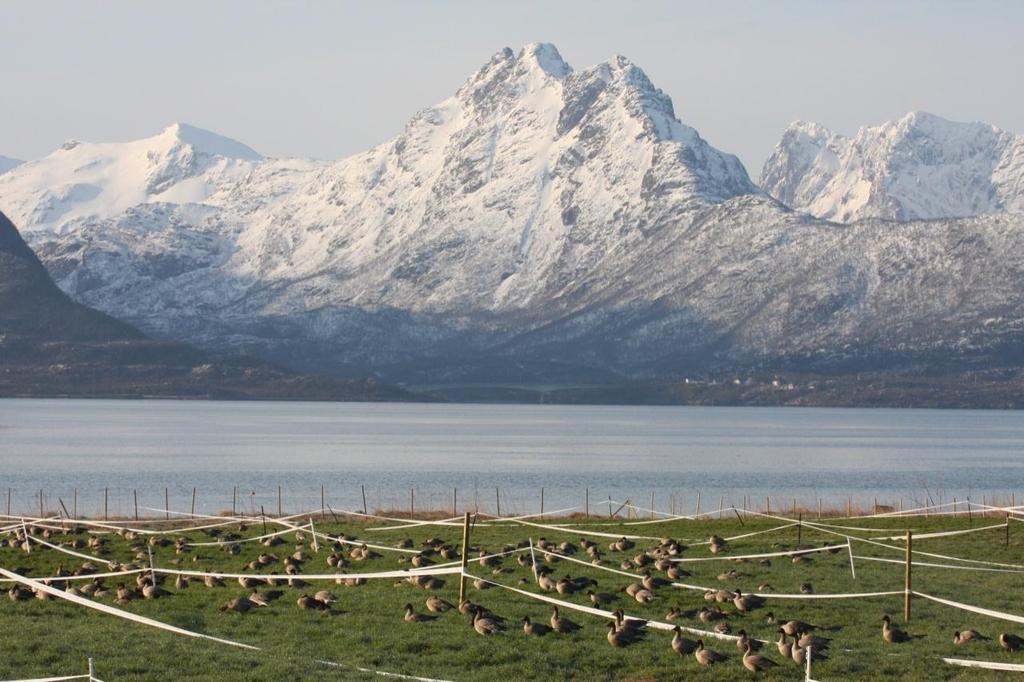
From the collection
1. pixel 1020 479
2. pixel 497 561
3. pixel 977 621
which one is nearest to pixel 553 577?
pixel 497 561

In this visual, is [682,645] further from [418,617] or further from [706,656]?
[418,617]

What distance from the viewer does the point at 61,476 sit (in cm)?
15700

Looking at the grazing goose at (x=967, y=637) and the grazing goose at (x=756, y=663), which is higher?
the grazing goose at (x=967, y=637)

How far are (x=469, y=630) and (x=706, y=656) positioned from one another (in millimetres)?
6341

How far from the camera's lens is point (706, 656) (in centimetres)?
3719

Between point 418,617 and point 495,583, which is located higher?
point 495,583

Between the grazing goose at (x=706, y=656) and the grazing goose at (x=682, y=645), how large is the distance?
0.39 meters

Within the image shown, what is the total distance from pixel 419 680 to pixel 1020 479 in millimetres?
158017

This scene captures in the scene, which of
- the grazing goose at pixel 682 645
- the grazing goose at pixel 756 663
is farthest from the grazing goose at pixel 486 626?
the grazing goose at pixel 756 663

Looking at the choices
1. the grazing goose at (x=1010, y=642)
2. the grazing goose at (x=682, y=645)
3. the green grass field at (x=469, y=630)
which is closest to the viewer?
the green grass field at (x=469, y=630)

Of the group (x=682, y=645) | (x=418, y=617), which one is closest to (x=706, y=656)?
(x=682, y=645)

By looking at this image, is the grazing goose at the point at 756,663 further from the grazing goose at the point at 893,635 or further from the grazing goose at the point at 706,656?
the grazing goose at the point at 893,635

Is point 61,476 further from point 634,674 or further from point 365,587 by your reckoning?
point 634,674

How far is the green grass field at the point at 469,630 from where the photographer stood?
3644 centimetres
